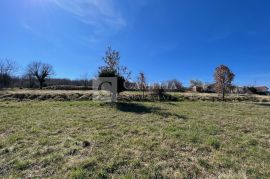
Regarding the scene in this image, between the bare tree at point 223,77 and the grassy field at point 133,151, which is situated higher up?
the bare tree at point 223,77

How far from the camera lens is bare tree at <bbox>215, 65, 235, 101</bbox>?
2100cm

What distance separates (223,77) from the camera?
835 inches

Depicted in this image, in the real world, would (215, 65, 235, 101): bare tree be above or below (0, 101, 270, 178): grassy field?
above

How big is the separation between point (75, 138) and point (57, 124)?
7.33ft

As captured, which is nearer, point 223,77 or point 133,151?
point 133,151

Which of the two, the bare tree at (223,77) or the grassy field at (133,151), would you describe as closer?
the grassy field at (133,151)

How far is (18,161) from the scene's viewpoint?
4.14 m

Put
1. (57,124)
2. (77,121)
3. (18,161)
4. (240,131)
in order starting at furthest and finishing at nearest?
(77,121), (57,124), (240,131), (18,161)

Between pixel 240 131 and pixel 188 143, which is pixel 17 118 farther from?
pixel 240 131

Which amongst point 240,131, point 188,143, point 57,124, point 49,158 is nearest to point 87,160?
point 49,158

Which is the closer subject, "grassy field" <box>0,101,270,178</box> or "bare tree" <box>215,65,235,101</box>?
"grassy field" <box>0,101,270,178</box>

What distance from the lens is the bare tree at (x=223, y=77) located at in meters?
21.0

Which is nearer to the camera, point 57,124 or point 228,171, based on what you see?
point 228,171

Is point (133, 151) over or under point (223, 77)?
under
